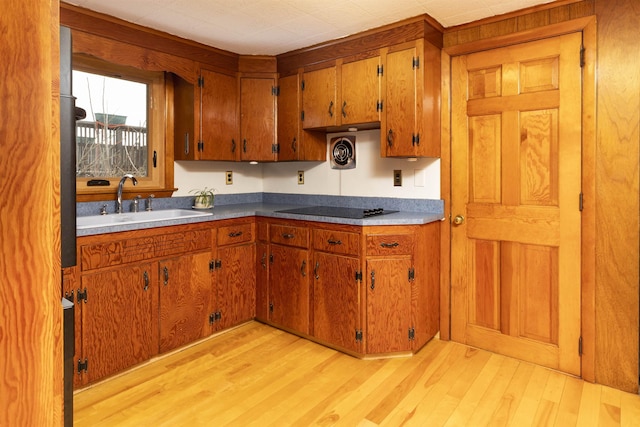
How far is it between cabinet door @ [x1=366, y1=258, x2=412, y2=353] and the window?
180 cm

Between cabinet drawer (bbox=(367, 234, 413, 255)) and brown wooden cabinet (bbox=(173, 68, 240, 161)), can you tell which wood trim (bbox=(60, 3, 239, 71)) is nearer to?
brown wooden cabinet (bbox=(173, 68, 240, 161))

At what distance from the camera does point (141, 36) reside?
277 centimetres

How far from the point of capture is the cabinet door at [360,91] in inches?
112

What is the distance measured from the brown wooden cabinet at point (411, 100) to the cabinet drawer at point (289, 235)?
30.9 inches

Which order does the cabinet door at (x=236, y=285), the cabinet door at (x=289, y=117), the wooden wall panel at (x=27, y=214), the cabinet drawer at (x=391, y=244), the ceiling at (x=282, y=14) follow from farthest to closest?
the cabinet door at (x=289, y=117), the cabinet door at (x=236, y=285), the cabinet drawer at (x=391, y=244), the ceiling at (x=282, y=14), the wooden wall panel at (x=27, y=214)

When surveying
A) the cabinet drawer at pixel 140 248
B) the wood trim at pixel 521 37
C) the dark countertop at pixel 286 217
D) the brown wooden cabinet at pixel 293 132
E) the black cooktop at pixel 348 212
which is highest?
the wood trim at pixel 521 37

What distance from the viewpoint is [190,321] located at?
2807 mm

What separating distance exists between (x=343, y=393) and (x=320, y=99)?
2041 millimetres

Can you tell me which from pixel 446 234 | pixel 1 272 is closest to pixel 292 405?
pixel 446 234

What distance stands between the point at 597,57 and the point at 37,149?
8.64 feet

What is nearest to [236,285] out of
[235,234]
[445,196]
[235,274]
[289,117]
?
[235,274]

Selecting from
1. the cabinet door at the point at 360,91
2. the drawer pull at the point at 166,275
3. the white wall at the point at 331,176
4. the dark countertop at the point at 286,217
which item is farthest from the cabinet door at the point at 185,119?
the cabinet door at the point at 360,91

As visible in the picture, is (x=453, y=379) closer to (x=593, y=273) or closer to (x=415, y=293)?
(x=415, y=293)

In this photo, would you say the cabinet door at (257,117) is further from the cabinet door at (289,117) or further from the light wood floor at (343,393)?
the light wood floor at (343,393)
